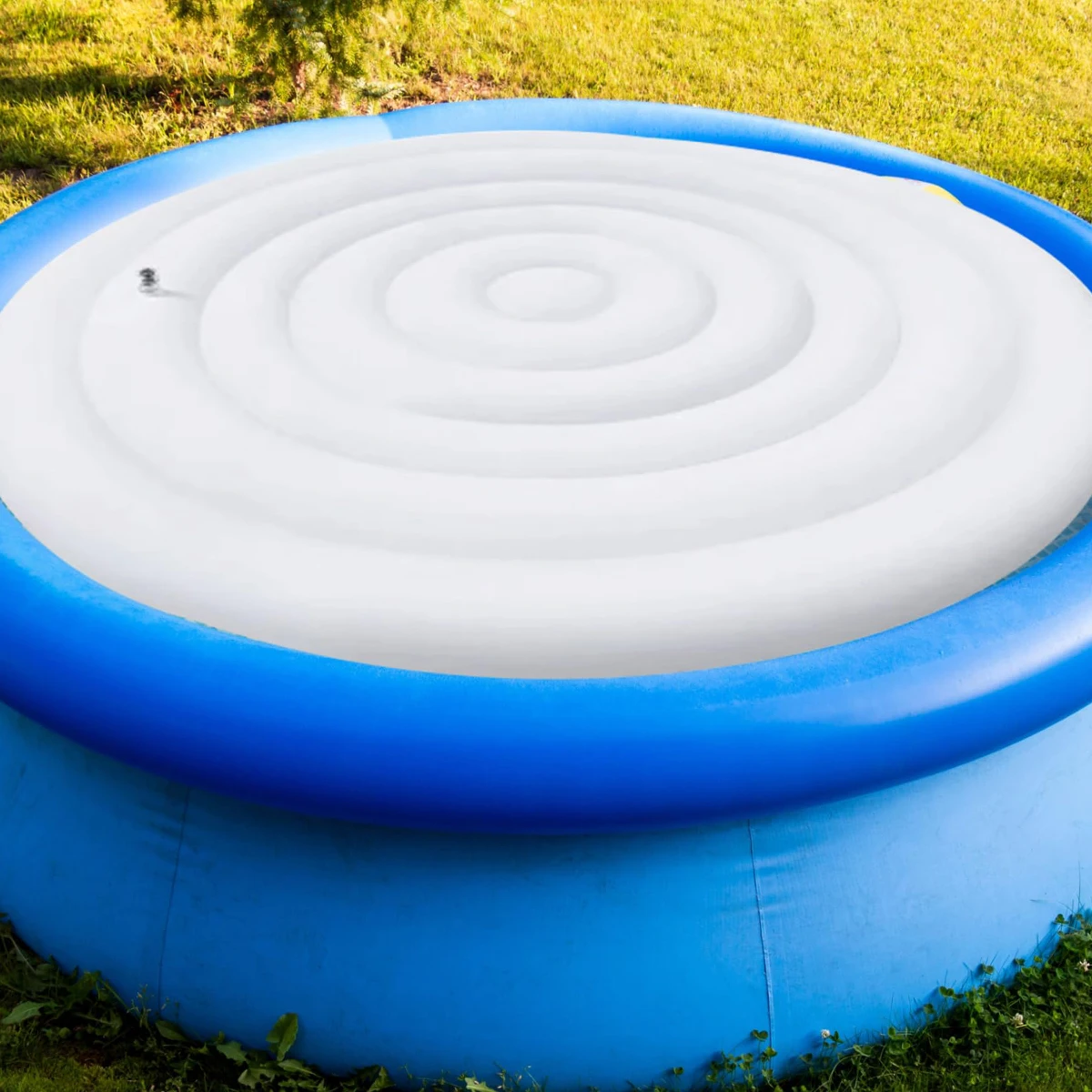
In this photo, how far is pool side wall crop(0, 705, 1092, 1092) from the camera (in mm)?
1811

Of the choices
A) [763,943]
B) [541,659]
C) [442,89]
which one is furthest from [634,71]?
[763,943]

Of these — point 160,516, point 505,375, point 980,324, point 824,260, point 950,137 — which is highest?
point 950,137

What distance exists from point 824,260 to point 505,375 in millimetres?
855

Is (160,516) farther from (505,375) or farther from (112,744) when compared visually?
(505,375)

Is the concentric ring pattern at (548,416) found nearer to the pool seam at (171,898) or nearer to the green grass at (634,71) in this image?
the pool seam at (171,898)

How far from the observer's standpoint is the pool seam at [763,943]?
1830mm

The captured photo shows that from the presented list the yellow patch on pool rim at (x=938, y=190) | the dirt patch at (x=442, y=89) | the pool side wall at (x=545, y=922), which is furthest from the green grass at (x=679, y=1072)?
the dirt patch at (x=442, y=89)

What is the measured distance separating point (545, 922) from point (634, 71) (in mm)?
5043

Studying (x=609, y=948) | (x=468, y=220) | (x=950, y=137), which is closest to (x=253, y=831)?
(x=609, y=948)

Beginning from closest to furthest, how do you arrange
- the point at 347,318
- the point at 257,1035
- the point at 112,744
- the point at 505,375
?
1. the point at 112,744
2. the point at 257,1035
3. the point at 505,375
4. the point at 347,318

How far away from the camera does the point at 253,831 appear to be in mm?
1853

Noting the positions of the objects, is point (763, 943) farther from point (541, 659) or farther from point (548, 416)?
point (548, 416)

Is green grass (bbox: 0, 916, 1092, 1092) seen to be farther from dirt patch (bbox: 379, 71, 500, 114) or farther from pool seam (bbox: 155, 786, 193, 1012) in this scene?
dirt patch (bbox: 379, 71, 500, 114)

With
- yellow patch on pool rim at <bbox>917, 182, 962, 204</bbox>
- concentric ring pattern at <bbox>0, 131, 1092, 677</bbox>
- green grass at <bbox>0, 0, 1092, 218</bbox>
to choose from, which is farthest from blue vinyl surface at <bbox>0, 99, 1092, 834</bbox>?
green grass at <bbox>0, 0, 1092, 218</bbox>
